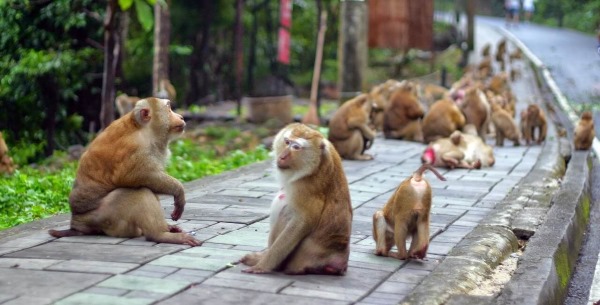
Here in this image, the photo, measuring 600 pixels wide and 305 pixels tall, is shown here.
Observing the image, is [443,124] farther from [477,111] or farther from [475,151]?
[475,151]

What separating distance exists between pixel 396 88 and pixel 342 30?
2129 mm

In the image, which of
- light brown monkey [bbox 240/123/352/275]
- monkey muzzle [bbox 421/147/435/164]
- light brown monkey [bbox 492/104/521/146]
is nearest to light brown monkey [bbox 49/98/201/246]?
light brown monkey [bbox 240/123/352/275]

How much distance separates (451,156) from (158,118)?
613cm

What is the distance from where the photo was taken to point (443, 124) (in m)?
14.9

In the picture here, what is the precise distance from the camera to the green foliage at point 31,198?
9.02 m

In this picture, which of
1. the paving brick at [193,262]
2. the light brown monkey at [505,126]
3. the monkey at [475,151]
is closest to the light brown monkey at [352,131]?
the monkey at [475,151]

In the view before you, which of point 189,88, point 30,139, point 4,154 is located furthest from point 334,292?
point 189,88

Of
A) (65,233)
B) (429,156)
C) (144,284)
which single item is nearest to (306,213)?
(144,284)

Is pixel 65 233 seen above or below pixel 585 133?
above

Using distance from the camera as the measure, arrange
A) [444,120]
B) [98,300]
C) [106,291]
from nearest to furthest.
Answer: [98,300] → [106,291] → [444,120]

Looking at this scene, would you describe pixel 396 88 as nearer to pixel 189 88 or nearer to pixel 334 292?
pixel 189 88

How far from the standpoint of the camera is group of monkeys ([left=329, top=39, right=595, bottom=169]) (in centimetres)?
1273

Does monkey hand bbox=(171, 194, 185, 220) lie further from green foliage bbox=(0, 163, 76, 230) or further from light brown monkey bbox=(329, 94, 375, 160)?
light brown monkey bbox=(329, 94, 375, 160)

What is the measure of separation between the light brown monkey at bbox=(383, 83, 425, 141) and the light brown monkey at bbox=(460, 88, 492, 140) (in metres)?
0.73
